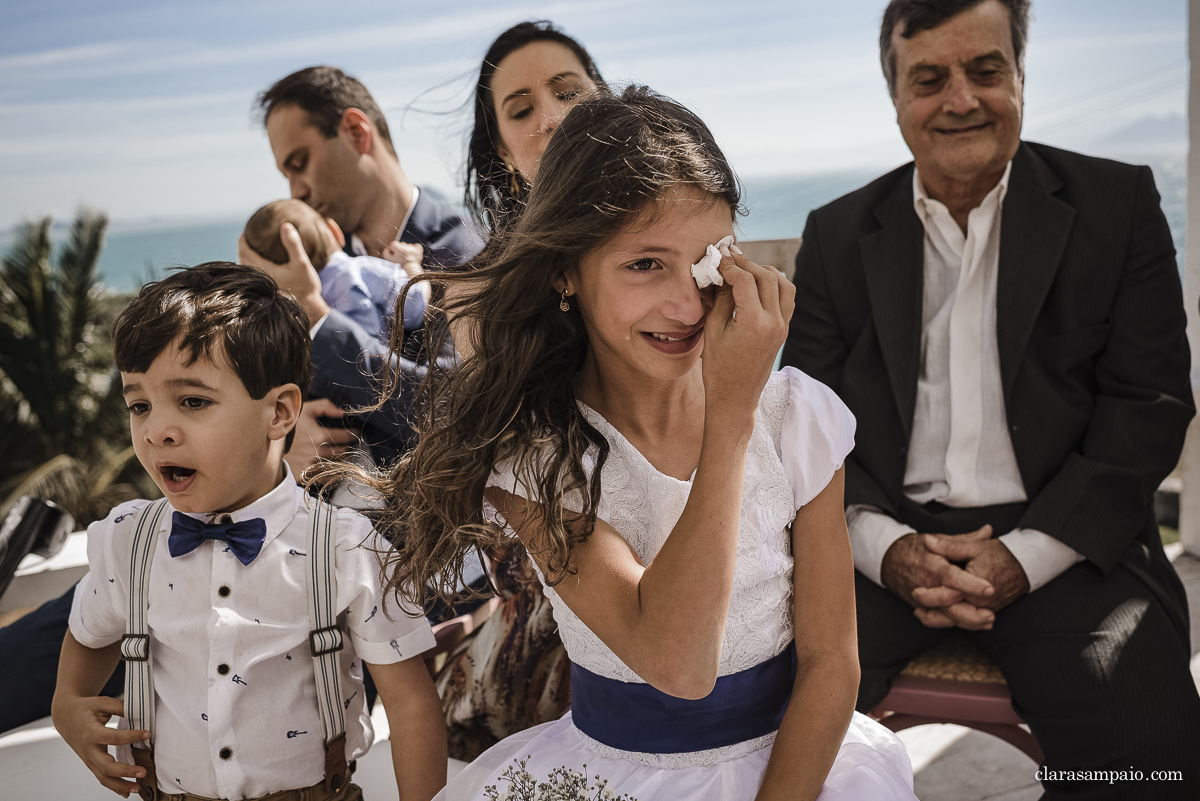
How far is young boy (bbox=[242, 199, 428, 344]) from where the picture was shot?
8.74 ft

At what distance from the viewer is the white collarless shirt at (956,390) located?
232 cm

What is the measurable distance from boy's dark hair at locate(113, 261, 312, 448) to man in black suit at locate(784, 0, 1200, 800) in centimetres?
139

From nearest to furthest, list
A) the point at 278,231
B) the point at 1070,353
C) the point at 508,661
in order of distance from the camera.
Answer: the point at 508,661 → the point at 1070,353 → the point at 278,231

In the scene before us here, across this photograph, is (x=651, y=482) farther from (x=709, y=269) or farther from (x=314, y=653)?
(x=314, y=653)

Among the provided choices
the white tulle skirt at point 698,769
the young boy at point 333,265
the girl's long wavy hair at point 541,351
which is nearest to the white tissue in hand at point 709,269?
the girl's long wavy hair at point 541,351

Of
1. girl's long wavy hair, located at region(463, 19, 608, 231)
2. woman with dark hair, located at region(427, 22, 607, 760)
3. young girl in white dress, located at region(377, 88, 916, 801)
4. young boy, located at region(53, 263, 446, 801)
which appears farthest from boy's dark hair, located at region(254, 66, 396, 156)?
young girl in white dress, located at region(377, 88, 916, 801)

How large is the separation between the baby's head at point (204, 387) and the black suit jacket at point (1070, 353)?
1.43 meters

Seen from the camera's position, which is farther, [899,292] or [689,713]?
[899,292]

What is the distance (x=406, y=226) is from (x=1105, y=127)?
179ft

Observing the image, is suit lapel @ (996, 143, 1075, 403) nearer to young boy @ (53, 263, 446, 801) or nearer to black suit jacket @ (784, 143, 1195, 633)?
black suit jacket @ (784, 143, 1195, 633)

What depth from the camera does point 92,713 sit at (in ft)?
5.46

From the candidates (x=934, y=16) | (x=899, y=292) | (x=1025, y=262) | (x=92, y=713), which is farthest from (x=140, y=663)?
(x=934, y=16)

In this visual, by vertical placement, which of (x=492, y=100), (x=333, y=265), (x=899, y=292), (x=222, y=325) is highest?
(x=492, y=100)

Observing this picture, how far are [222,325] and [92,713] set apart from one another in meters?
0.74
